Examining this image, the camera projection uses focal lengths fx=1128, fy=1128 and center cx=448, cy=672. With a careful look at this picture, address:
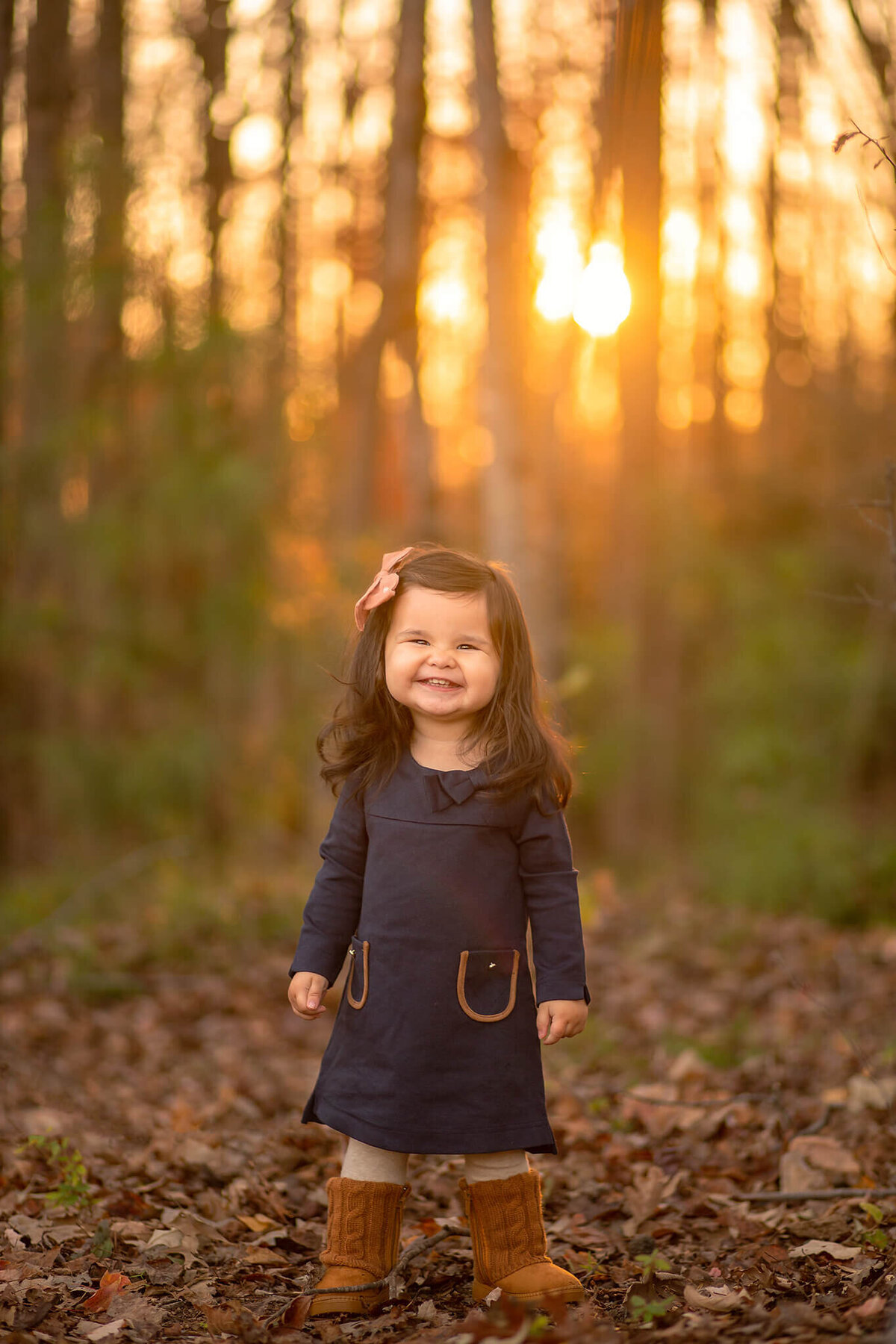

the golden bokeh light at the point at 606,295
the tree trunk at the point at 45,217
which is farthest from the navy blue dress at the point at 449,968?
the tree trunk at the point at 45,217

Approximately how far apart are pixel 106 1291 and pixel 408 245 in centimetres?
1122

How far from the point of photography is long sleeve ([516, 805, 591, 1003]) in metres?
2.68

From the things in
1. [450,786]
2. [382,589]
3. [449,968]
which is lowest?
[449,968]

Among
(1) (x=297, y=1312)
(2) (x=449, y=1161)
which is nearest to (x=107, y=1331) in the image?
(1) (x=297, y=1312)

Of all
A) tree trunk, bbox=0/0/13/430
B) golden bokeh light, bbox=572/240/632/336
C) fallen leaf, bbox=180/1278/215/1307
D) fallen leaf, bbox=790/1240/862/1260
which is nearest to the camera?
fallen leaf, bbox=180/1278/215/1307

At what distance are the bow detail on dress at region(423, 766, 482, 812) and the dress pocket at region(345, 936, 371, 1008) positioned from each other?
38 cm

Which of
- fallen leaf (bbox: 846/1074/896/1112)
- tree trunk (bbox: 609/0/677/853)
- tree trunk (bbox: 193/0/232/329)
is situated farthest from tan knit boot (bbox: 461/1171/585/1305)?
tree trunk (bbox: 609/0/677/853)

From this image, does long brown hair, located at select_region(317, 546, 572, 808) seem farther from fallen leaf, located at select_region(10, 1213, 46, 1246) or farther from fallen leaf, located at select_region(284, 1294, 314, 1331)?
fallen leaf, located at select_region(10, 1213, 46, 1246)

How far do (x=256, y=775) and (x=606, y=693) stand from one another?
5.33 metres

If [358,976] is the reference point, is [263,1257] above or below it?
below

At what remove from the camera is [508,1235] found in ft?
8.82

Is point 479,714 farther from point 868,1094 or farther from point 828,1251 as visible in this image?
point 868,1094

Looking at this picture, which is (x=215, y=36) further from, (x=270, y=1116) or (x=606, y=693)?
(x=270, y=1116)

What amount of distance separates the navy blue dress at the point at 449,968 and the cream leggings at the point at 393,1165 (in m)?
0.09
